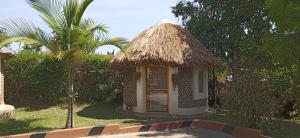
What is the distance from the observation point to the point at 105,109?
19.2 meters

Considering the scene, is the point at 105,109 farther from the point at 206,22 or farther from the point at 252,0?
the point at 252,0

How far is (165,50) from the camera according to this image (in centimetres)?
1725

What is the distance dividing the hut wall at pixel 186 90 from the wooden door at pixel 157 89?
61 centimetres

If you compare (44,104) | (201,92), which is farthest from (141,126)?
(44,104)

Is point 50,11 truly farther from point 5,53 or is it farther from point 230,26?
point 230,26

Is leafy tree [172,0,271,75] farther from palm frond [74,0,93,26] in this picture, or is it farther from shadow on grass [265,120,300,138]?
palm frond [74,0,93,26]

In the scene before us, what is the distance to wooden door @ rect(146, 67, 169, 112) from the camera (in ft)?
58.5

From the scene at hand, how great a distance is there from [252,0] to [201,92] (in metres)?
5.65

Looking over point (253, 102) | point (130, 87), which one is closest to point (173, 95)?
point (130, 87)

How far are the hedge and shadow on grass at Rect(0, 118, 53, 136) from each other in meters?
5.87

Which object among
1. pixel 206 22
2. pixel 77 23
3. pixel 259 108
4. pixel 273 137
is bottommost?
pixel 273 137

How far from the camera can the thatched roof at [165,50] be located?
17031 millimetres

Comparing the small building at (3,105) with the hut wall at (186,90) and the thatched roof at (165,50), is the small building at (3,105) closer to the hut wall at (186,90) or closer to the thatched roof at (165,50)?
the thatched roof at (165,50)

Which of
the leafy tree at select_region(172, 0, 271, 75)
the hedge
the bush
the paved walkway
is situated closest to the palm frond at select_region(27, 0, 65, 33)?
the paved walkway
